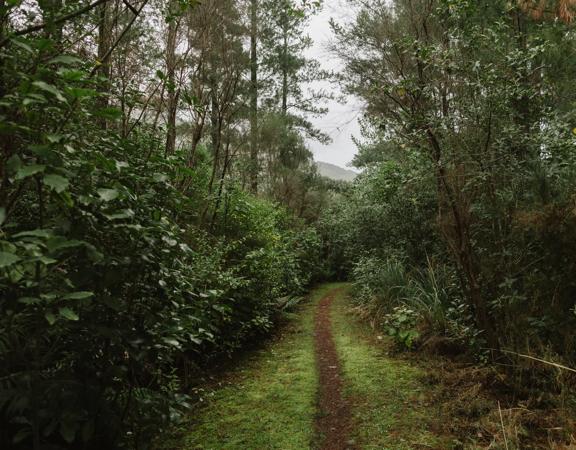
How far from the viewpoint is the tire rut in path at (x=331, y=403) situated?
3035 mm

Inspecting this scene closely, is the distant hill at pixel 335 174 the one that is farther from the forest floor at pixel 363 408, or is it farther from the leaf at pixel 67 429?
the leaf at pixel 67 429

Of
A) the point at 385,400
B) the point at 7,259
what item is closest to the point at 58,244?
the point at 7,259

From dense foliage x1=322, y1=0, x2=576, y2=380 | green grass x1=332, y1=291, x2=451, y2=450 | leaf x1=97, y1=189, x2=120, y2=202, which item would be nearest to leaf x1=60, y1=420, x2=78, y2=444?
leaf x1=97, y1=189, x2=120, y2=202

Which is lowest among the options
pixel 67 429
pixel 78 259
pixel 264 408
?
pixel 264 408

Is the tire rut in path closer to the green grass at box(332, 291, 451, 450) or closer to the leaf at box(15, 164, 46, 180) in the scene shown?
the green grass at box(332, 291, 451, 450)

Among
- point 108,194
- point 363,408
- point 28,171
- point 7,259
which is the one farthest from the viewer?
point 363,408

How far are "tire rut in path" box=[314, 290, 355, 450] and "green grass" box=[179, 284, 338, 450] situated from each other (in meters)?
0.09

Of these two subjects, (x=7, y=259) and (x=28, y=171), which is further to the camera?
(x=28, y=171)

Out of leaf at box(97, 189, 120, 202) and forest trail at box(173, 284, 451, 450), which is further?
forest trail at box(173, 284, 451, 450)

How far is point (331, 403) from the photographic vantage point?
3.69 m

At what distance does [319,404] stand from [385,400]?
62cm

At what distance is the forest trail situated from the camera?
2.99 metres

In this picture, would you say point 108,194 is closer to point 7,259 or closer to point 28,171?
point 28,171

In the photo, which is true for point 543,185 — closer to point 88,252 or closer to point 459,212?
point 459,212
